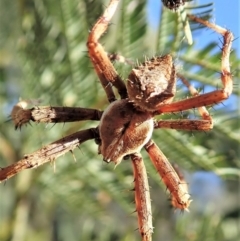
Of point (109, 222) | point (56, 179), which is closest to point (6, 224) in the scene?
point (56, 179)

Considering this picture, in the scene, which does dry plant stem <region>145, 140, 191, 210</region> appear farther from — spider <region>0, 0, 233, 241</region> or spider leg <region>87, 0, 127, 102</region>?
spider leg <region>87, 0, 127, 102</region>

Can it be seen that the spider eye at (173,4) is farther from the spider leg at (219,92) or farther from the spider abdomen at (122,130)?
the spider abdomen at (122,130)

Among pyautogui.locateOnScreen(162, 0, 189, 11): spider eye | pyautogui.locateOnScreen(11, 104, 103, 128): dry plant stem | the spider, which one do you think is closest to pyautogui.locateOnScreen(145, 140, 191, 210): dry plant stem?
the spider

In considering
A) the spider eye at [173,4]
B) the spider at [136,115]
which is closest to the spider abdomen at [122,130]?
the spider at [136,115]

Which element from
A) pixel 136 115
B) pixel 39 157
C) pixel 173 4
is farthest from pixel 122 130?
pixel 173 4

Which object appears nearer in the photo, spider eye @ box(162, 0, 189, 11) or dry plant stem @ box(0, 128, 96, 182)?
spider eye @ box(162, 0, 189, 11)

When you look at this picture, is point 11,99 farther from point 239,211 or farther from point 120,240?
point 239,211

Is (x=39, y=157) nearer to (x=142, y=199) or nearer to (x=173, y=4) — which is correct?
(x=142, y=199)
